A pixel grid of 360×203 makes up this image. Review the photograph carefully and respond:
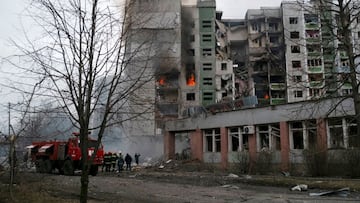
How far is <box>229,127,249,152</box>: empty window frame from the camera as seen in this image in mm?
31484

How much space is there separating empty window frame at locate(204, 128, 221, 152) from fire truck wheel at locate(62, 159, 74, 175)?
505 inches

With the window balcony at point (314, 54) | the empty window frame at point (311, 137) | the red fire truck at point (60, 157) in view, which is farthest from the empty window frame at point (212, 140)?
the window balcony at point (314, 54)

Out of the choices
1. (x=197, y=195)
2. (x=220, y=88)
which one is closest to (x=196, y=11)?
(x=220, y=88)

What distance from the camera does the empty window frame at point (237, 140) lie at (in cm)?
3148

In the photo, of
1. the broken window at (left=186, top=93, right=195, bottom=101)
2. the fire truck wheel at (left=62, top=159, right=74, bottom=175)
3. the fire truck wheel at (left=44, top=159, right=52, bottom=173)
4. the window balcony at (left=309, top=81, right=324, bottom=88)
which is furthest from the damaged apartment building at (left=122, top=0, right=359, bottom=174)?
the fire truck wheel at (left=44, top=159, right=52, bottom=173)

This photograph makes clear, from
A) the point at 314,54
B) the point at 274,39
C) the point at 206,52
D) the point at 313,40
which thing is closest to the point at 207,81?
the point at 206,52

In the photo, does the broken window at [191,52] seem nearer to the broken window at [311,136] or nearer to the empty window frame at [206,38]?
the empty window frame at [206,38]

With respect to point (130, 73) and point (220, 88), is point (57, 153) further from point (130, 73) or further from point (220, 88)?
point (220, 88)

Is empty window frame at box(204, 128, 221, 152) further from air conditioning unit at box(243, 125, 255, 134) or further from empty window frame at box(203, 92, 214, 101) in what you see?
empty window frame at box(203, 92, 214, 101)

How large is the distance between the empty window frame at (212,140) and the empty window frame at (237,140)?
1.24 metres

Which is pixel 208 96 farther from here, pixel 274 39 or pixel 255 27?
pixel 274 39

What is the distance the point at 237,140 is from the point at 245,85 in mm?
35733

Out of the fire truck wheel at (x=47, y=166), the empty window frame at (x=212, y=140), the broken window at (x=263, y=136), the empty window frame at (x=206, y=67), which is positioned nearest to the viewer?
the fire truck wheel at (x=47, y=166)

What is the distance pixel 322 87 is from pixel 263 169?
15380mm
